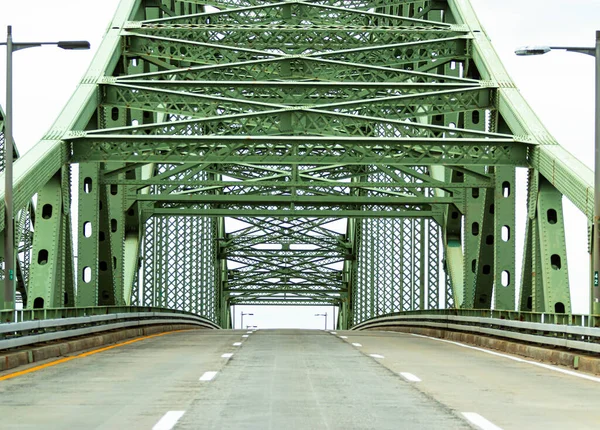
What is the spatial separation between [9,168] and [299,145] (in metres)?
11.8

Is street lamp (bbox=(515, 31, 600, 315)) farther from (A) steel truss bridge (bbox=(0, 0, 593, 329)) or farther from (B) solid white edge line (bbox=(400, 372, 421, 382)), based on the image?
(B) solid white edge line (bbox=(400, 372, 421, 382))

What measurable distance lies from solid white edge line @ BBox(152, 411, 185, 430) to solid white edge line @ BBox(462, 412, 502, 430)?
2484mm

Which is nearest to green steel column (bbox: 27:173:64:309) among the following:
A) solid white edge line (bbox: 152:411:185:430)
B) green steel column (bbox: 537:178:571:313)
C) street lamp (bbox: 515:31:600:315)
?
green steel column (bbox: 537:178:571:313)

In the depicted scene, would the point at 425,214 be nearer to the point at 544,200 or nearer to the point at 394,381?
the point at 544,200

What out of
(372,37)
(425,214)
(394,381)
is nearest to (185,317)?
(425,214)

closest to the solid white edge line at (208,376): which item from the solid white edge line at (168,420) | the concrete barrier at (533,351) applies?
the solid white edge line at (168,420)

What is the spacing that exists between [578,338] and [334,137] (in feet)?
35.7

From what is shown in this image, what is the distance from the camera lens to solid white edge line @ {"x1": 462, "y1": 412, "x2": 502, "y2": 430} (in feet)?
31.5

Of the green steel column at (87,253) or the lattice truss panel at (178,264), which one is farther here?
the lattice truss panel at (178,264)

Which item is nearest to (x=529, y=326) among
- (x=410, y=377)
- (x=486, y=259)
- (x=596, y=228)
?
(x=596, y=228)

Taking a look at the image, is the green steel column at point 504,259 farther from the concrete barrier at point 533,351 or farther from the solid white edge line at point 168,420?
the solid white edge line at point 168,420

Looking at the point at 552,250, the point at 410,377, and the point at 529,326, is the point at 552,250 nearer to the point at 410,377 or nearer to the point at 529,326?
the point at 529,326

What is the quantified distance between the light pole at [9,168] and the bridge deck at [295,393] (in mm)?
2065

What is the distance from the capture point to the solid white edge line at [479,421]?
959 centimetres
